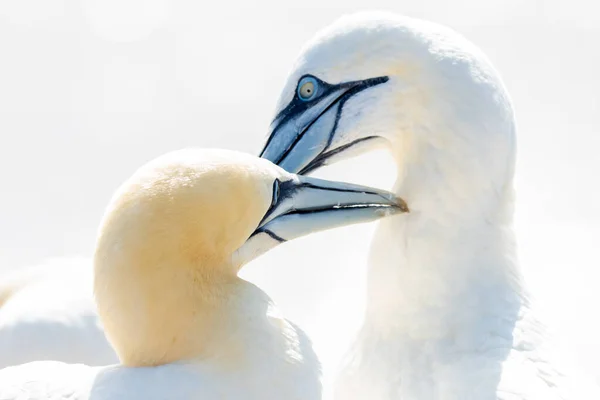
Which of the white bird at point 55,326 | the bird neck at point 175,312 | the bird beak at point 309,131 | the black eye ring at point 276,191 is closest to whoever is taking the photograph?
the bird neck at point 175,312

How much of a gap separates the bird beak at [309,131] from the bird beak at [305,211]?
0.42 m

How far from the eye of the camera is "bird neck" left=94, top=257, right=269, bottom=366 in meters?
4.29

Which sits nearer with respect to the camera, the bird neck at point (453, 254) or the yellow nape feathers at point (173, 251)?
the yellow nape feathers at point (173, 251)

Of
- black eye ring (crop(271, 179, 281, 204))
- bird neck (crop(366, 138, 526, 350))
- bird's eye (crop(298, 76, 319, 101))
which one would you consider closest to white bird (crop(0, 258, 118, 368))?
bird neck (crop(366, 138, 526, 350))

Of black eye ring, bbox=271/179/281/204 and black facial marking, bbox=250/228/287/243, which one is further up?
black eye ring, bbox=271/179/281/204

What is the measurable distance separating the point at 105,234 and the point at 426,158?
1365 millimetres

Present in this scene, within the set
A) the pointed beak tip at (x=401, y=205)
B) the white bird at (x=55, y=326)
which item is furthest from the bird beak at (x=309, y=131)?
the white bird at (x=55, y=326)

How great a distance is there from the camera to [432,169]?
5.22 m

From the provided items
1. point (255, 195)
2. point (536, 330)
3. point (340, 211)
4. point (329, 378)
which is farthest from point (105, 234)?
point (329, 378)

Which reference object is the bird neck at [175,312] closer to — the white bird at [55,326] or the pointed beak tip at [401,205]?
the pointed beak tip at [401,205]

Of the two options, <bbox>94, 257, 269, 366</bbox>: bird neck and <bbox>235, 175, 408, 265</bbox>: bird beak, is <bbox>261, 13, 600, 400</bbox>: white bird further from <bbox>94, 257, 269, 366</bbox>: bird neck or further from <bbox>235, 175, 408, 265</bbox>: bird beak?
<bbox>94, 257, 269, 366</bbox>: bird neck

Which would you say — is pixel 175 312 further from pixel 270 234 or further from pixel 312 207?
pixel 312 207

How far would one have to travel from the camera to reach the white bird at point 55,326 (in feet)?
19.6

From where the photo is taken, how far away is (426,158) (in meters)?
5.23
